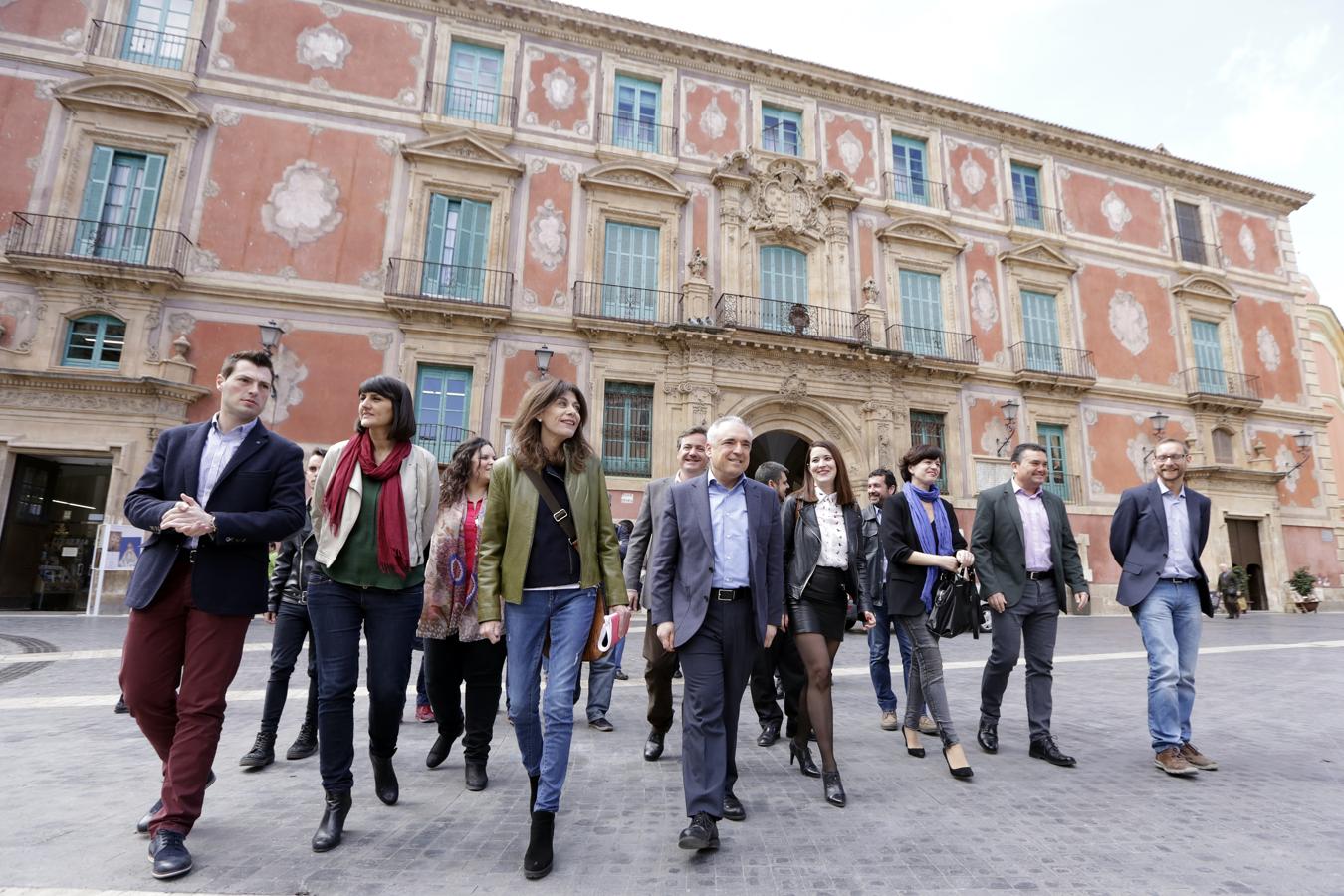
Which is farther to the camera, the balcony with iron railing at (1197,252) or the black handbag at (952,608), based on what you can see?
the balcony with iron railing at (1197,252)

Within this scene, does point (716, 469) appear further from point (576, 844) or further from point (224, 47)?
point (224, 47)

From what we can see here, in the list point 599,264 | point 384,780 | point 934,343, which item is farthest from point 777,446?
point 384,780

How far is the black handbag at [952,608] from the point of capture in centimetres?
405

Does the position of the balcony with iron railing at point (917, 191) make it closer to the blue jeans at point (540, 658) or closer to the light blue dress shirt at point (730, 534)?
the light blue dress shirt at point (730, 534)

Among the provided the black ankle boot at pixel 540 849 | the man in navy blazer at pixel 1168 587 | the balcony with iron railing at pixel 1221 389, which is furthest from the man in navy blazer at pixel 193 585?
the balcony with iron railing at pixel 1221 389

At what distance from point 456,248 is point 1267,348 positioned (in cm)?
2490

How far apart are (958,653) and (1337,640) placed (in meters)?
7.14

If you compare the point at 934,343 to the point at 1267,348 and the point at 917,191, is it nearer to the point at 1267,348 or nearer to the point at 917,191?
the point at 917,191

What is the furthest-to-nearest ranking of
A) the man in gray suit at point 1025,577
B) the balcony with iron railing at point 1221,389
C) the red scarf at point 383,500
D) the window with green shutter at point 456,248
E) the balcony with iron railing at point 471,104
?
the balcony with iron railing at point 1221,389 < the balcony with iron railing at point 471,104 < the window with green shutter at point 456,248 < the man in gray suit at point 1025,577 < the red scarf at point 383,500

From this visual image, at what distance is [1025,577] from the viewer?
4312mm

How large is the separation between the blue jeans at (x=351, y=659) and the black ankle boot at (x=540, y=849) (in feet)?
2.90

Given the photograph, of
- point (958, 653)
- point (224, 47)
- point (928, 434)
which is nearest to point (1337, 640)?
point (958, 653)

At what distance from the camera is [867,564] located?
459 centimetres

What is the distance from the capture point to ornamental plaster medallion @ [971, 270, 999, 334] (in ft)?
58.2
